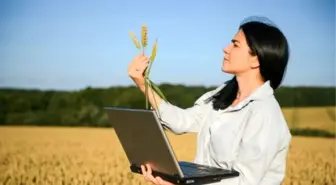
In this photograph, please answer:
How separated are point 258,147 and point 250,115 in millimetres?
81

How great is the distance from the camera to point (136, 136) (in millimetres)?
1217

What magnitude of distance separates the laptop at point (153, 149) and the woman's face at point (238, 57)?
0.24 meters

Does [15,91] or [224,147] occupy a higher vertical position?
[224,147]

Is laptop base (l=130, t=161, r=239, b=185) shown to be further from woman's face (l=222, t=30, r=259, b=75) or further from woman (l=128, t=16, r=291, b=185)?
woman's face (l=222, t=30, r=259, b=75)

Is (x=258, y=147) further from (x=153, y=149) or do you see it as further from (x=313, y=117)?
(x=313, y=117)

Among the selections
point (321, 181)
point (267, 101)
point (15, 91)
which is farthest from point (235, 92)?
point (15, 91)

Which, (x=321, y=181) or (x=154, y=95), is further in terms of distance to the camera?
(x=321, y=181)

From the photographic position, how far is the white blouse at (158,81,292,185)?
1214 millimetres

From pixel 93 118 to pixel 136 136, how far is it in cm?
816

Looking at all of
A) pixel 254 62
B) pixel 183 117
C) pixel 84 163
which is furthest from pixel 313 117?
pixel 254 62

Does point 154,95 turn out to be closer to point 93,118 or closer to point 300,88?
point 300,88

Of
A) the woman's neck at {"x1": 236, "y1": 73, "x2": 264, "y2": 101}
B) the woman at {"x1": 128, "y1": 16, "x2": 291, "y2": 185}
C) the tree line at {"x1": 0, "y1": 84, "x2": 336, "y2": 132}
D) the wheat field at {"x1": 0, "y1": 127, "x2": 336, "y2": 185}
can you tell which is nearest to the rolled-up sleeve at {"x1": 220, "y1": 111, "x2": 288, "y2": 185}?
the woman at {"x1": 128, "y1": 16, "x2": 291, "y2": 185}

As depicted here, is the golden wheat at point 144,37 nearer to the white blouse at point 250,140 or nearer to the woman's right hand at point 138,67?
the woman's right hand at point 138,67

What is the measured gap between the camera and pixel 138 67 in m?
1.32
